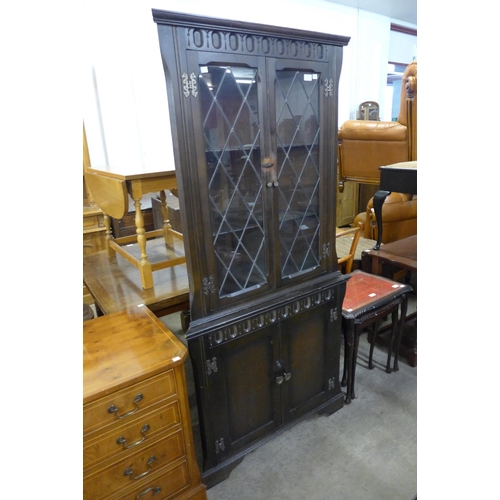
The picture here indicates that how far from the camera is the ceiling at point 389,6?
4203 millimetres

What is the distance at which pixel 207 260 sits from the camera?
4.15 ft

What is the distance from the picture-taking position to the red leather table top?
6.31ft

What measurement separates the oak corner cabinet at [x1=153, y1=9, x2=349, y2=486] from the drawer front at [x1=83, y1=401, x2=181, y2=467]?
0.17 meters

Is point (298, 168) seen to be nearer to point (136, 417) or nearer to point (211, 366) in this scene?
point (211, 366)

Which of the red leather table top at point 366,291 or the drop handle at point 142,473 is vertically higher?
the red leather table top at point 366,291

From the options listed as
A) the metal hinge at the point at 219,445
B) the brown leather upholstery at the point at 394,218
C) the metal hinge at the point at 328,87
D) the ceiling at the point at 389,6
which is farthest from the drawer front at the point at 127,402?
the ceiling at the point at 389,6

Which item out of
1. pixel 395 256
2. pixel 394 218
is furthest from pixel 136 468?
pixel 394 218

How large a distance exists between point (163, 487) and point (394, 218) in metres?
2.73

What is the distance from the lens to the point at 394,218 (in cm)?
314

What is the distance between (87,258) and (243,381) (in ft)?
4.34

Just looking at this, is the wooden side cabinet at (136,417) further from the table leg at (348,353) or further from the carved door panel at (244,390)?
the table leg at (348,353)

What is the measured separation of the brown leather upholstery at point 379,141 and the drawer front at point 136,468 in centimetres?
287

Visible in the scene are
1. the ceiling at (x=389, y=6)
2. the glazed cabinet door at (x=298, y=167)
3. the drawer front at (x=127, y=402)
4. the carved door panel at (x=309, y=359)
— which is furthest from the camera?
the ceiling at (x=389, y=6)
